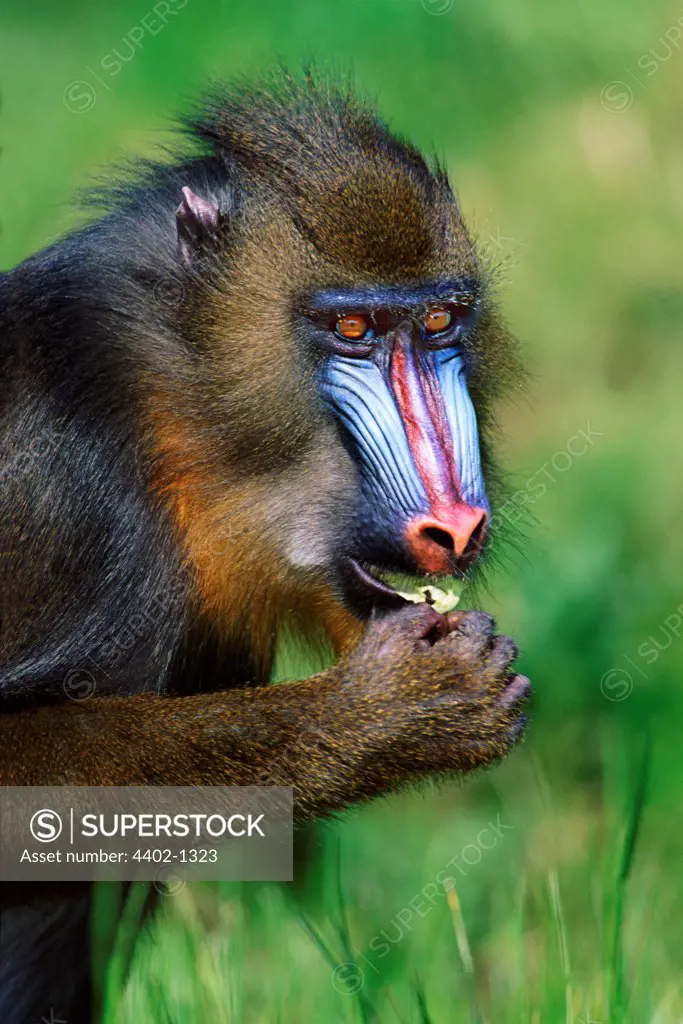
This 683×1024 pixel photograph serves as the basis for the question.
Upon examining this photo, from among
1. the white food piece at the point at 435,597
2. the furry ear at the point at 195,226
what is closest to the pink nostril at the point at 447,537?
the white food piece at the point at 435,597

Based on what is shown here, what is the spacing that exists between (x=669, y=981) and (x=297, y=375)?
1.82 meters

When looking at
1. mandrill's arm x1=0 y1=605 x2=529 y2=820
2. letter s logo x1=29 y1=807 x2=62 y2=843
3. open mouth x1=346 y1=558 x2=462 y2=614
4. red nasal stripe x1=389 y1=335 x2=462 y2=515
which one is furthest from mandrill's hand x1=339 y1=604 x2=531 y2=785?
letter s logo x1=29 y1=807 x2=62 y2=843

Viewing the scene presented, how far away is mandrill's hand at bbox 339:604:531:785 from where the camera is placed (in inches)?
143

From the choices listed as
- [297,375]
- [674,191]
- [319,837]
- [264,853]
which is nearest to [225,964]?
[264,853]

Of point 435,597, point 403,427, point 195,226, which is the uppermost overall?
point 195,226

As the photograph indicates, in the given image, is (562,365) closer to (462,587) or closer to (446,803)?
(446,803)

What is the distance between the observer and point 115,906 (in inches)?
159

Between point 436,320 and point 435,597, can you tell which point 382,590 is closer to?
point 435,597

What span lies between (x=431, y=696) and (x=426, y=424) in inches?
26.8

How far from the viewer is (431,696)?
3.66 m

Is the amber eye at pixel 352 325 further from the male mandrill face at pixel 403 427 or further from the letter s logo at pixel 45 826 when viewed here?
the letter s logo at pixel 45 826

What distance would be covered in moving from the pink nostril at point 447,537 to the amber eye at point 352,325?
59cm

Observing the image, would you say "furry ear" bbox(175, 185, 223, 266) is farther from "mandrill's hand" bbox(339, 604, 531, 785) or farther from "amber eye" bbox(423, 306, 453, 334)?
"mandrill's hand" bbox(339, 604, 531, 785)

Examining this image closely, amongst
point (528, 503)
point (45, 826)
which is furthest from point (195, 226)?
point (528, 503)
